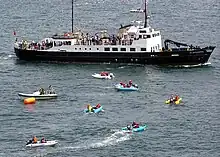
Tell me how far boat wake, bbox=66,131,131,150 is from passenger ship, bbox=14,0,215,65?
5745 cm

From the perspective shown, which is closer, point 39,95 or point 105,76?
point 39,95

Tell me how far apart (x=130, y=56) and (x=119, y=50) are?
324 centimetres

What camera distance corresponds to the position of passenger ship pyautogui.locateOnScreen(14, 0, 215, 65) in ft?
606

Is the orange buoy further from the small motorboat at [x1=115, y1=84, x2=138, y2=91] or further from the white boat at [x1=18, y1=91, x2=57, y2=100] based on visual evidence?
the small motorboat at [x1=115, y1=84, x2=138, y2=91]

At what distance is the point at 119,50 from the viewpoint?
616 ft

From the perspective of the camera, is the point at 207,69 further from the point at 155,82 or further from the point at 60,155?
the point at 60,155

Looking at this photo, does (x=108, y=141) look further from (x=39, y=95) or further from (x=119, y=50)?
(x=119, y=50)

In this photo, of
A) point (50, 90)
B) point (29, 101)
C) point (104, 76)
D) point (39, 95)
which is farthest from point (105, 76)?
point (29, 101)

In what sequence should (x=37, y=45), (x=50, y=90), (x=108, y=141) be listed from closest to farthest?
(x=108, y=141), (x=50, y=90), (x=37, y=45)

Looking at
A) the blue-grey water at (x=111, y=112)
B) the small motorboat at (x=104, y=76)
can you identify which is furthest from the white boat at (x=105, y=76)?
the blue-grey water at (x=111, y=112)

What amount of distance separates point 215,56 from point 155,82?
3276cm

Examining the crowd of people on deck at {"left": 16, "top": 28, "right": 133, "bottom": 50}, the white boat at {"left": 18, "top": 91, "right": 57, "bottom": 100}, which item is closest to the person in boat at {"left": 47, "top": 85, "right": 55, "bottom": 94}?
the white boat at {"left": 18, "top": 91, "right": 57, "bottom": 100}

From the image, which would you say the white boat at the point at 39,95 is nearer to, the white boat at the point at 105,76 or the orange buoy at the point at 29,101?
the orange buoy at the point at 29,101

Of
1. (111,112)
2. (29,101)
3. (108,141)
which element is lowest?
(108,141)
